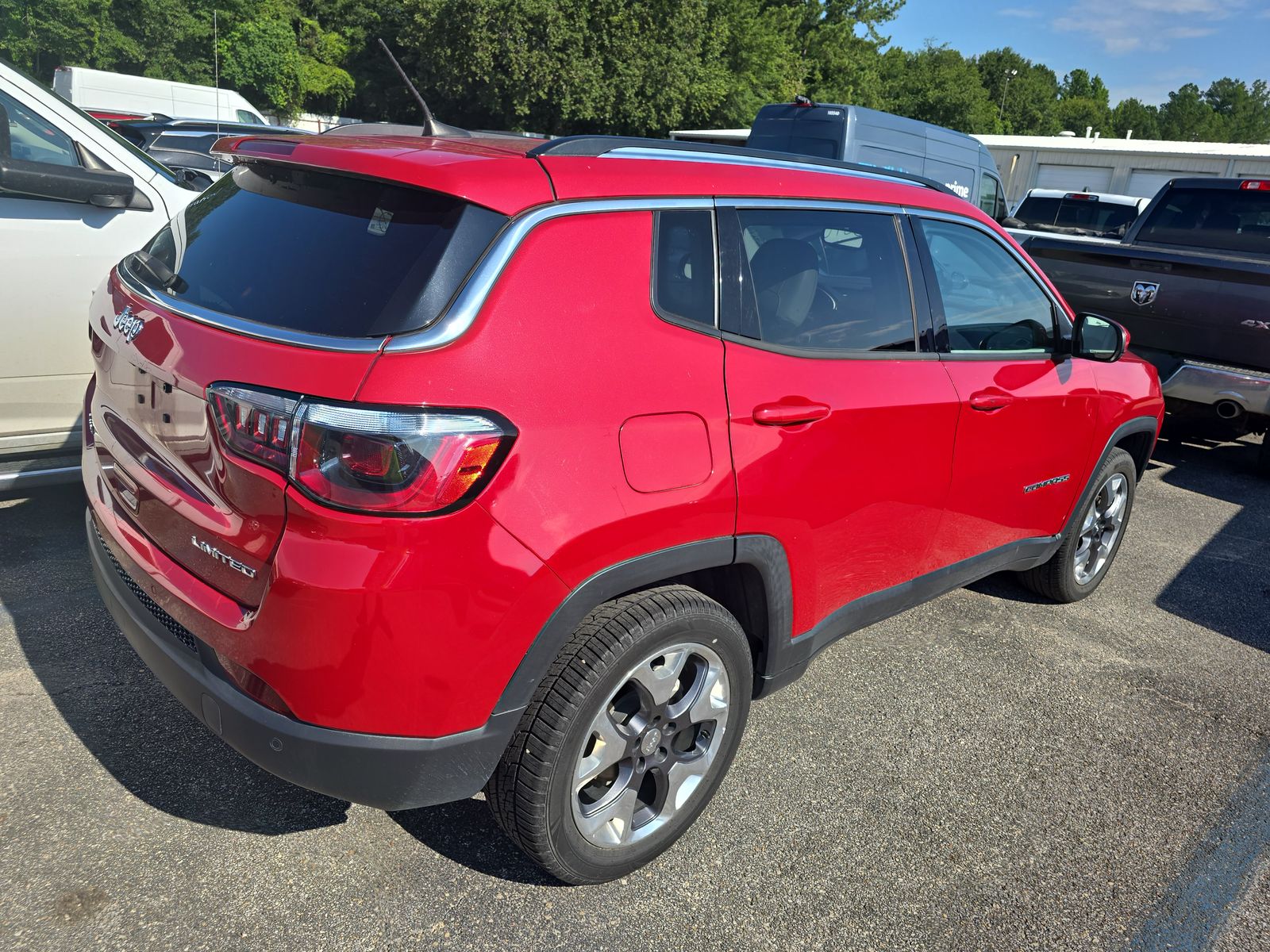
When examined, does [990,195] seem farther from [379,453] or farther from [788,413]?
[379,453]

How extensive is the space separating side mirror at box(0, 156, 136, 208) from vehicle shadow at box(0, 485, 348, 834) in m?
1.44

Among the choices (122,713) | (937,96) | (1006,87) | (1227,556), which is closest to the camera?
(122,713)

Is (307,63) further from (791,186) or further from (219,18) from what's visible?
(791,186)

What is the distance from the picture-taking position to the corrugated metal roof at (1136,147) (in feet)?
80.1

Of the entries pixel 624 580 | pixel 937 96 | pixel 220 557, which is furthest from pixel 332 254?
pixel 937 96

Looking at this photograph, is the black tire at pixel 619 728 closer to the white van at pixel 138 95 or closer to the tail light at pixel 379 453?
the tail light at pixel 379 453

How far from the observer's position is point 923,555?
10.6 feet

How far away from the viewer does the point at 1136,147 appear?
86.4 feet

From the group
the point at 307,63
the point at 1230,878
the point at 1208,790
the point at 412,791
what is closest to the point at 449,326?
the point at 412,791

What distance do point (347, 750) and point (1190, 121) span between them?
343 ft

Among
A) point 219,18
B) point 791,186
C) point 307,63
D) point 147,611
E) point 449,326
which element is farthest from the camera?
point 307,63

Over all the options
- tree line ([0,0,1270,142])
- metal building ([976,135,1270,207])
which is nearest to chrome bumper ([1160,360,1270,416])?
metal building ([976,135,1270,207])

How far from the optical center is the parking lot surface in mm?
2350

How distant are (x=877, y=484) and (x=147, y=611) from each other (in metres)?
2.00
